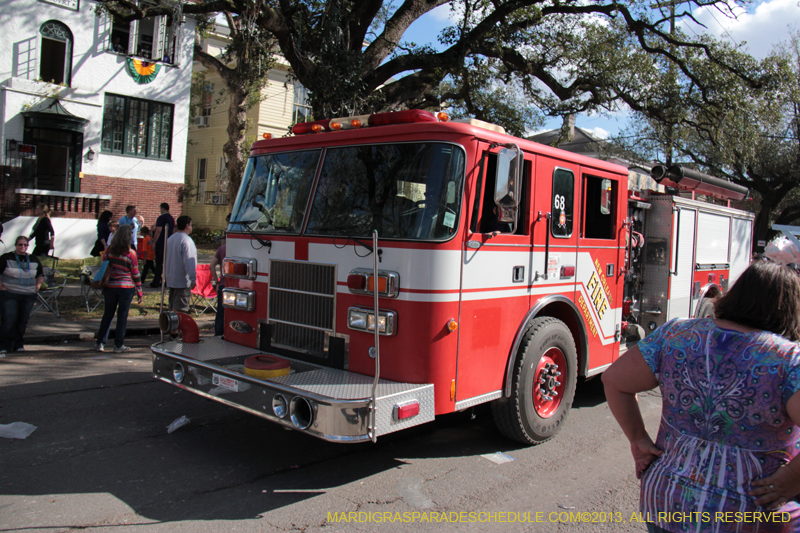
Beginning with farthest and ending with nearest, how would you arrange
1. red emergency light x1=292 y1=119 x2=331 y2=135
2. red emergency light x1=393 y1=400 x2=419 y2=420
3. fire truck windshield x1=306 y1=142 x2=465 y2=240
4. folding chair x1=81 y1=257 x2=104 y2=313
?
1. folding chair x1=81 y1=257 x2=104 y2=313
2. red emergency light x1=292 y1=119 x2=331 y2=135
3. fire truck windshield x1=306 y1=142 x2=465 y2=240
4. red emergency light x1=393 y1=400 x2=419 y2=420

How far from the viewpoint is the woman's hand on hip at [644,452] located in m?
2.24

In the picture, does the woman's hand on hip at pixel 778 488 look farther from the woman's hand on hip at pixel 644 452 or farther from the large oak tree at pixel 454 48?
the large oak tree at pixel 454 48

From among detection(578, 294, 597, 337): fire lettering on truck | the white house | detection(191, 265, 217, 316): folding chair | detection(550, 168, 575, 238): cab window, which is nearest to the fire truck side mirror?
detection(550, 168, 575, 238): cab window

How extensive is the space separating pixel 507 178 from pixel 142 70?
18015 millimetres

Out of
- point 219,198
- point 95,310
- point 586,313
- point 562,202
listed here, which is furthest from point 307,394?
point 219,198

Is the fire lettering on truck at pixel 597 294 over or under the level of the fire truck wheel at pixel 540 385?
over

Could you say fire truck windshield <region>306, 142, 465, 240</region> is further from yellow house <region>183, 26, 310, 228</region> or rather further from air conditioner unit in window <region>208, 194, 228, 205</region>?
air conditioner unit in window <region>208, 194, 228, 205</region>

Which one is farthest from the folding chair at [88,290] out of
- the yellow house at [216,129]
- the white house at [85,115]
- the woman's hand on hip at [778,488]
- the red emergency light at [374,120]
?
the yellow house at [216,129]

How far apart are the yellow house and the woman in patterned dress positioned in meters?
24.6

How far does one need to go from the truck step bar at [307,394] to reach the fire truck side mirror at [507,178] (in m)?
1.41

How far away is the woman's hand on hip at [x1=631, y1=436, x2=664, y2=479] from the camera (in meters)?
2.24

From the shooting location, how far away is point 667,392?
2172 millimetres

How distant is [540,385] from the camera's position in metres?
5.11

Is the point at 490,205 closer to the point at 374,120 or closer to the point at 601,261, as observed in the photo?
the point at 374,120
